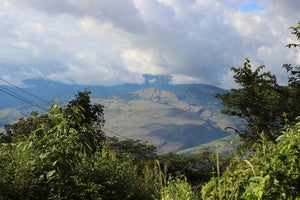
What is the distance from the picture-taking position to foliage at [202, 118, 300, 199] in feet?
7.11

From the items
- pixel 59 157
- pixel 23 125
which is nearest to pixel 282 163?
pixel 59 157

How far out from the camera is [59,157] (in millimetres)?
3146

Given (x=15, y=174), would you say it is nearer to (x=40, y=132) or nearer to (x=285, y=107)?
(x=40, y=132)

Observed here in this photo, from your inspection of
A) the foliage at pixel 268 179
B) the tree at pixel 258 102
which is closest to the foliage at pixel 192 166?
the tree at pixel 258 102

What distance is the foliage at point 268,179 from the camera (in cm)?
217

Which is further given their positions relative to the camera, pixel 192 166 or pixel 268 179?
pixel 192 166

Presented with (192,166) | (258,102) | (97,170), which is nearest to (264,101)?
(258,102)

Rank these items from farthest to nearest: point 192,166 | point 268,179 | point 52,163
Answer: point 192,166
point 52,163
point 268,179

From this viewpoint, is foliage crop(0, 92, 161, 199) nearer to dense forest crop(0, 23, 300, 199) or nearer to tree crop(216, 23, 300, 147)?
dense forest crop(0, 23, 300, 199)

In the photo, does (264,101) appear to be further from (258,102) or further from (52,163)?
(52,163)

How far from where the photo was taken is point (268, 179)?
82.6 inches

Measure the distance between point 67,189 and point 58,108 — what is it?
1.20m

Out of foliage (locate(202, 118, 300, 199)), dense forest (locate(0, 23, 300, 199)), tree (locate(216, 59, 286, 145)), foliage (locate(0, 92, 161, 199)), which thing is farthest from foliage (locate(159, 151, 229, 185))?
foliage (locate(202, 118, 300, 199))

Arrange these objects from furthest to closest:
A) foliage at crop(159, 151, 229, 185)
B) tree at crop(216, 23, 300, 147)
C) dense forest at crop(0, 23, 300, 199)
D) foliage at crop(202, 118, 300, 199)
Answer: foliage at crop(159, 151, 229, 185), tree at crop(216, 23, 300, 147), dense forest at crop(0, 23, 300, 199), foliage at crop(202, 118, 300, 199)
